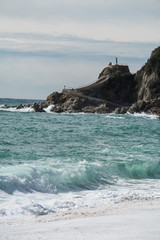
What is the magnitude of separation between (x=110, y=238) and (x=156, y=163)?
1085 cm

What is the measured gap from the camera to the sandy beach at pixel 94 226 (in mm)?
6967

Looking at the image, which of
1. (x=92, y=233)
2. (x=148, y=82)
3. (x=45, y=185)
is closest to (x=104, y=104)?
(x=148, y=82)

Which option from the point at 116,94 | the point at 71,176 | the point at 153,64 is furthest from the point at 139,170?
the point at 116,94

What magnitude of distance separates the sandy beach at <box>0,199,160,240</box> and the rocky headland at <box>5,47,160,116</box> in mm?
57124

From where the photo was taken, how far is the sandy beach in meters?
6.97

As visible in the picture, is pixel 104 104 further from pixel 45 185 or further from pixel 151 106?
pixel 45 185

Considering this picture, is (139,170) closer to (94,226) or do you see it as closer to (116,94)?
(94,226)

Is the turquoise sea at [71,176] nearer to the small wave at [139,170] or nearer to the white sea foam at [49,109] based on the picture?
the small wave at [139,170]

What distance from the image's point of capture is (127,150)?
20828 mm

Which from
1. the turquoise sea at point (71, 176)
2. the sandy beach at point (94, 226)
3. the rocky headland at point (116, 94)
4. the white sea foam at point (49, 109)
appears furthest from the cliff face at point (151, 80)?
the sandy beach at point (94, 226)

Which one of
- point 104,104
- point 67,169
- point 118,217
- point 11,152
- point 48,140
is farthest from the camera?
point 104,104

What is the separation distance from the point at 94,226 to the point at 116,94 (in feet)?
259

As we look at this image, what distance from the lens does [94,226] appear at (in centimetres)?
773

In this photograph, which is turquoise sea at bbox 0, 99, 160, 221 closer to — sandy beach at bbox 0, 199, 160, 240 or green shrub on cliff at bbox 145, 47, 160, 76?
sandy beach at bbox 0, 199, 160, 240
